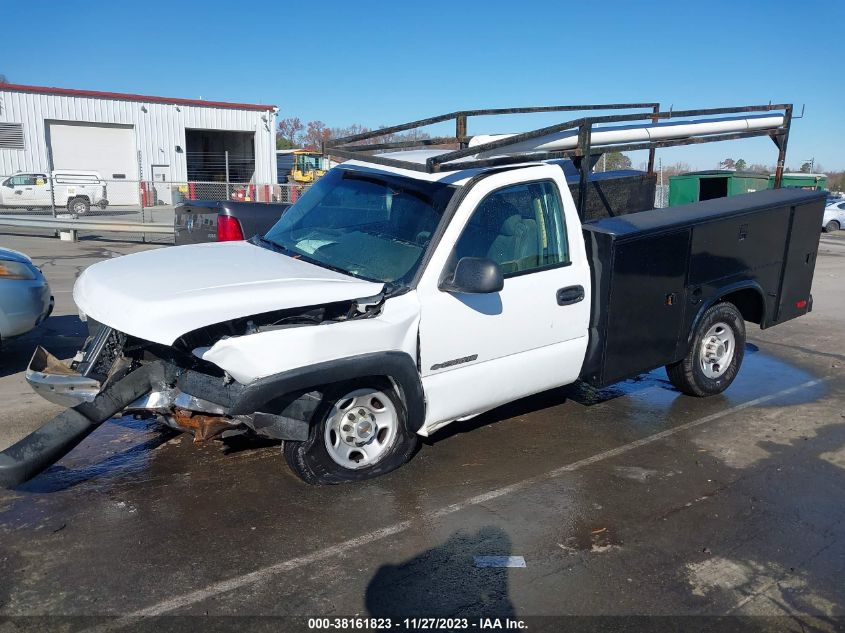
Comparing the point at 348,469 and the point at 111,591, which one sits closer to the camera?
the point at 111,591

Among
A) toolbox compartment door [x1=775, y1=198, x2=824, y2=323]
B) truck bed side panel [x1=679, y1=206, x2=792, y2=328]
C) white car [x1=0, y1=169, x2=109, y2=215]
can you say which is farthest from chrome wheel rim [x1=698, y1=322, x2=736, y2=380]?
white car [x1=0, y1=169, x2=109, y2=215]

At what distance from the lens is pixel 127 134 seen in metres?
35.6

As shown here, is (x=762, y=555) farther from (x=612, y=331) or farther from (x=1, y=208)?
(x=1, y=208)

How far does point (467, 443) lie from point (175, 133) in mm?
35485

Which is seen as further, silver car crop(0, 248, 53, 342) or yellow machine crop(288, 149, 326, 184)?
yellow machine crop(288, 149, 326, 184)

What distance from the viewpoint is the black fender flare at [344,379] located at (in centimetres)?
364

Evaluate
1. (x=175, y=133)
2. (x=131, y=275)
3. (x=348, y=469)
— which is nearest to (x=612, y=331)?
(x=348, y=469)

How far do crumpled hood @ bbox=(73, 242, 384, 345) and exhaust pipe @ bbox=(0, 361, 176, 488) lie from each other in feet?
1.34

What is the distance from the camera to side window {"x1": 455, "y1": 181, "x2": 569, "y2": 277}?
4496mm

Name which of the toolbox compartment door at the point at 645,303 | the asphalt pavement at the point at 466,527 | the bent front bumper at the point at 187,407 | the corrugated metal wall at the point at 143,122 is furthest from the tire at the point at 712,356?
the corrugated metal wall at the point at 143,122

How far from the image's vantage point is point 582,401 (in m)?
6.25

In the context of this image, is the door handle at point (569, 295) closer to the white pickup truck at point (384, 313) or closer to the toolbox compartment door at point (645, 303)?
the white pickup truck at point (384, 313)

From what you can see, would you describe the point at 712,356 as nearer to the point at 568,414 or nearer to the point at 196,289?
the point at 568,414

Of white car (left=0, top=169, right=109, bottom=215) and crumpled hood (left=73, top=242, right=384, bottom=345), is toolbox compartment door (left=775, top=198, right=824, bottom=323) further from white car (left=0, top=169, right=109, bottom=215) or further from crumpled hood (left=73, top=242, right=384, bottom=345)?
white car (left=0, top=169, right=109, bottom=215)
